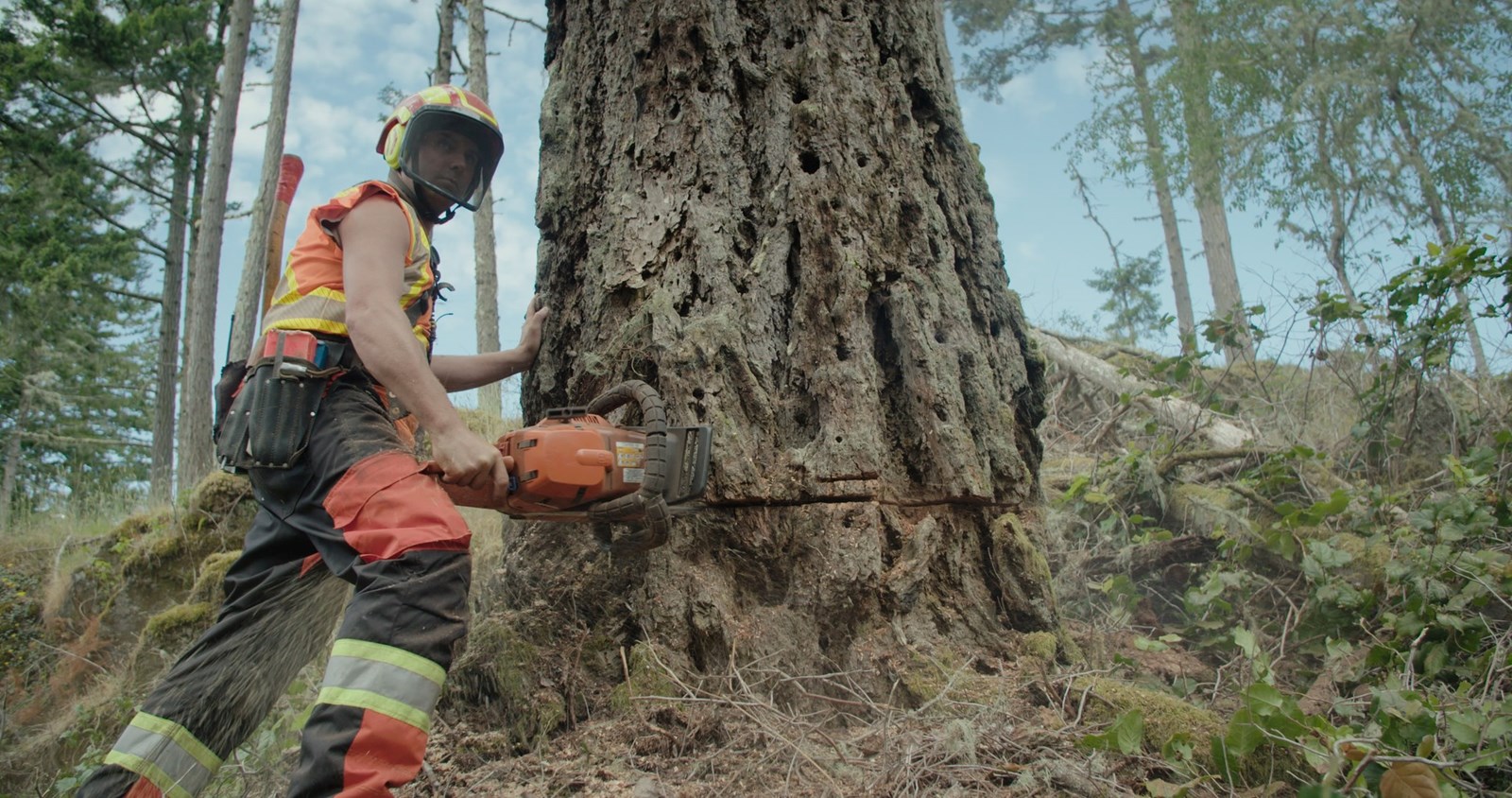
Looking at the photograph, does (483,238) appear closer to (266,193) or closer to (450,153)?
(266,193)

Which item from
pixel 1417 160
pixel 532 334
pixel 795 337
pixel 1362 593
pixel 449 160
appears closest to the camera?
pixel 795 337

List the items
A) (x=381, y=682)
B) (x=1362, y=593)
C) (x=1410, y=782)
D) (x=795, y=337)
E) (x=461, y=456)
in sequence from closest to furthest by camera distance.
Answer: (x=1410, y=782)
(x=381, y=682)
(x=461, y=456)
(x=795, y=337)
(x=1362, y=593)

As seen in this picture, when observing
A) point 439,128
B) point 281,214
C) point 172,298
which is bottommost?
point 281,214

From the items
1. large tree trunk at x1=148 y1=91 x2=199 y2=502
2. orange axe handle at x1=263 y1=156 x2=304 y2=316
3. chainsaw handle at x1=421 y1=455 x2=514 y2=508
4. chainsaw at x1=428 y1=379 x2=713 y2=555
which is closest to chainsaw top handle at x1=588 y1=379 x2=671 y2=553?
chainsaw at x1=428 y1=379 x2=713 y2=555

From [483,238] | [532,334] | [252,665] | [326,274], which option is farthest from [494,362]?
[483,238]

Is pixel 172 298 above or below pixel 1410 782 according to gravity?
above

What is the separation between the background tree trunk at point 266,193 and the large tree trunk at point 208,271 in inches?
28.8

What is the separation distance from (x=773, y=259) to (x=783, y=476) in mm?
671

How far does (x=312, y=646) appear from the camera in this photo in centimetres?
260

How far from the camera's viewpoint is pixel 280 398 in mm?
2193

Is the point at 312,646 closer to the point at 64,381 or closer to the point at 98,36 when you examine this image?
the point at 98,36

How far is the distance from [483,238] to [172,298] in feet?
21.9

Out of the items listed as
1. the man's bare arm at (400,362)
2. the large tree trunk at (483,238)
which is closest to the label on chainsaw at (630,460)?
the man's bare arm at (400,362)

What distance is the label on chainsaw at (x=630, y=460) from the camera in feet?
7.51
